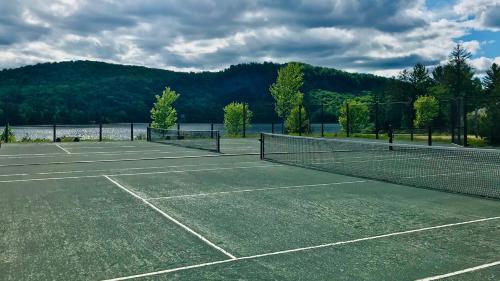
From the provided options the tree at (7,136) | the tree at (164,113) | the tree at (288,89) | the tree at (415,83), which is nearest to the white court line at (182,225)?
the tree at (7,136)

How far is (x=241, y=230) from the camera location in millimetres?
7477

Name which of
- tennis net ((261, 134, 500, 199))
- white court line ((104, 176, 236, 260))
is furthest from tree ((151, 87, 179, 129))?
white court line ((104, 176, 236, 260))

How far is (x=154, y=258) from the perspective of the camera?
5.97m

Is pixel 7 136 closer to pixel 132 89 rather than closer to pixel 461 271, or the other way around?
pixel 461 271

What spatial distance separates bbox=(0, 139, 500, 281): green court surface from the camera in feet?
18.3

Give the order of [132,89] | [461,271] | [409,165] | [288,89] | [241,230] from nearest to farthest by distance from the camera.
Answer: [461,271] < [241,230] < [409,165] < [288,89] < [132,89]

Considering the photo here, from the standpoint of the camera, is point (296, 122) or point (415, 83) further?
point (415, 83)

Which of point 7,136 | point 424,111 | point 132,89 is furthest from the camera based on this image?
point 132,89

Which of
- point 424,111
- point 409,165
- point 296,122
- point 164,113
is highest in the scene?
point 424,111

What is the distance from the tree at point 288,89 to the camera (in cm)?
5909

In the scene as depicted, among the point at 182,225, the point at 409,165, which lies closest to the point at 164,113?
the point at 409,165

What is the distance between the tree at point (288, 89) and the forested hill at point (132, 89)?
977 centimetres

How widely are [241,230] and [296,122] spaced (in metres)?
44.0

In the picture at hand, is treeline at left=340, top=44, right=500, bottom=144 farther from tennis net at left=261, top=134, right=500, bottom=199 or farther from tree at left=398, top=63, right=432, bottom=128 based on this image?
tennis net at left=261, top=134, right=500, bottom=199
